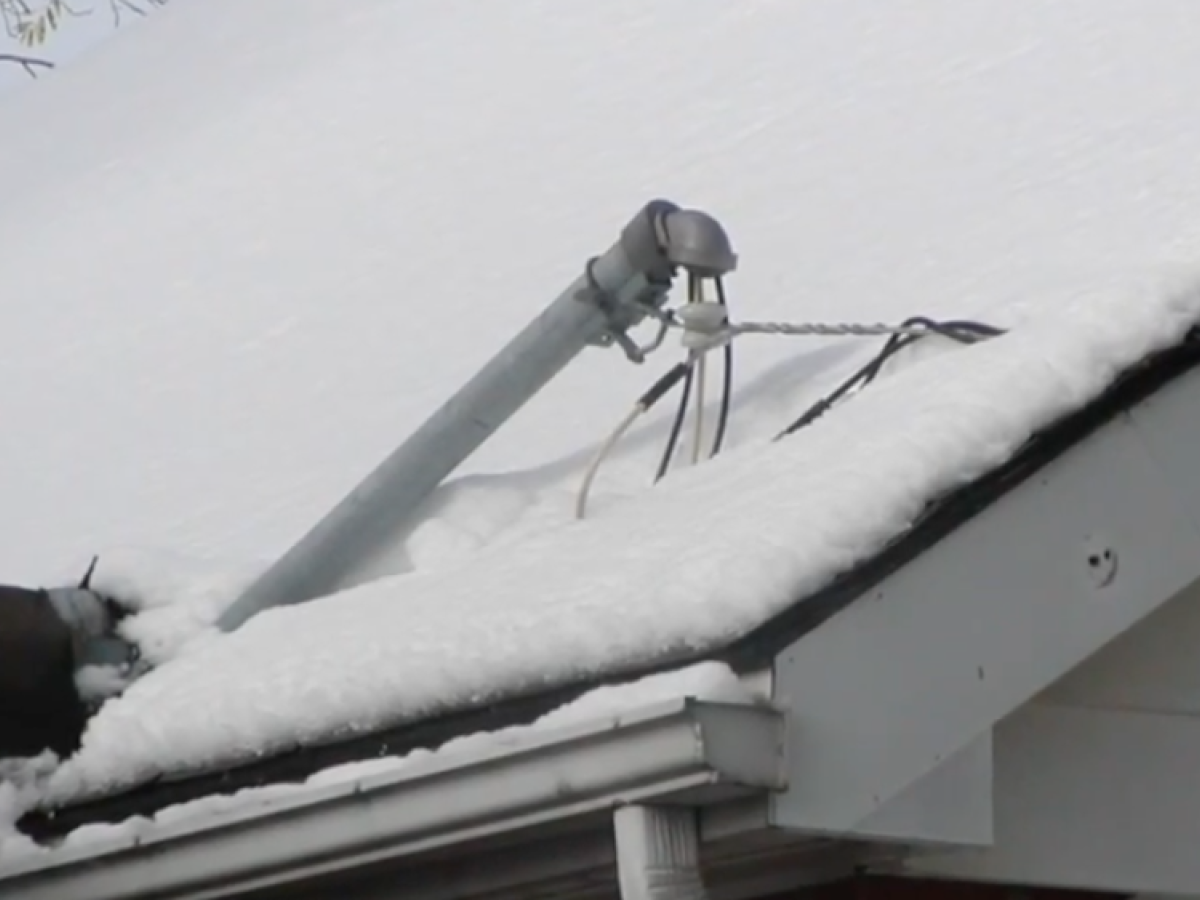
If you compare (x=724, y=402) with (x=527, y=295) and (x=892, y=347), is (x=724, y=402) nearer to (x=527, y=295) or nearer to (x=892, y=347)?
(x=892, y=347)

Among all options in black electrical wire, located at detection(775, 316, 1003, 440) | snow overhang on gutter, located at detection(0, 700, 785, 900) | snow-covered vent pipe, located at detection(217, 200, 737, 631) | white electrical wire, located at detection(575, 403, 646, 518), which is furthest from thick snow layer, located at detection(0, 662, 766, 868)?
black electrical wire, located at detection(775, 316, 1003, 440)

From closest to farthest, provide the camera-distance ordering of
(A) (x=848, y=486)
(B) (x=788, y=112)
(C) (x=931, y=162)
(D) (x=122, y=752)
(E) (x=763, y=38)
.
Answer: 1. (A) (x=848, y=486)
2. (D) (x=122, y=752)
3. (C) (x=931, y=162)
4. (B) (x=788, y=112)
5. (E) (x=763, y=38)

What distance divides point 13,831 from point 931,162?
68.1 inches

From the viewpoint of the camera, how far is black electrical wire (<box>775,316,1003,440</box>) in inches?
108

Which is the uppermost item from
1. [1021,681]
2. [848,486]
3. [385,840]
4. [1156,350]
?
[1156,350]

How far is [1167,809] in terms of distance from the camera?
270 centimetres

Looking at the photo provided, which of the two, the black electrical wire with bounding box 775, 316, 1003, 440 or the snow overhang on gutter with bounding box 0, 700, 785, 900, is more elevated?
the black electrical wire with bounding box 775, 316, 1003, 440

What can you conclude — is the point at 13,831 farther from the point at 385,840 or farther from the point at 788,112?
the point at 788,112

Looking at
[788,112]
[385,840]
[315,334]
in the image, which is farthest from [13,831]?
[788,112]

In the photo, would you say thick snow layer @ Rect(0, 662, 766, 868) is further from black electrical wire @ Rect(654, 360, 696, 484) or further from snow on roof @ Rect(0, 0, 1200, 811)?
black electrical wire @ Rect(654, 360, 696, 484)

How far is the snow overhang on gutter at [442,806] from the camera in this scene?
1.98m

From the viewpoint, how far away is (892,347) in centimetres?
283

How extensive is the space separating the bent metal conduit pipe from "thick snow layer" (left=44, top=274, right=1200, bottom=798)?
14 cm

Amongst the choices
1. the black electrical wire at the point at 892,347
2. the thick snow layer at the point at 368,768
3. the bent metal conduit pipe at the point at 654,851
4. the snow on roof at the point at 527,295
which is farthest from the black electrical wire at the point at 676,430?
the bent metal conduit pipe at the point at 654,851
